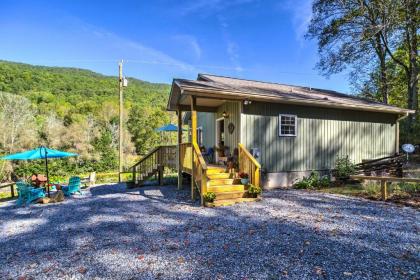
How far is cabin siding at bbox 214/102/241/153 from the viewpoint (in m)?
8.80

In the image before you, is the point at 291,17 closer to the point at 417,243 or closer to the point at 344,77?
the point at 344,77

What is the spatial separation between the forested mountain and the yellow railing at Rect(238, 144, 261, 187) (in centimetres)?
1890

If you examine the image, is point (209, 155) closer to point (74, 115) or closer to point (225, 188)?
point (225, 188)

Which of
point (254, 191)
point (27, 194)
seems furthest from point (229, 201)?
point (27, 194)

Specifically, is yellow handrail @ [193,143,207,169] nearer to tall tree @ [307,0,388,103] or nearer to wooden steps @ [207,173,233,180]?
wooden steps @ [207,173,233,180]

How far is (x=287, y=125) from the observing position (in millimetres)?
9438

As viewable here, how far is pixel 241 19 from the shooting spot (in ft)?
62.8

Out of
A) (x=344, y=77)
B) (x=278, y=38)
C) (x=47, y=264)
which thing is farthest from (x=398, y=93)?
(x=47, y=264)

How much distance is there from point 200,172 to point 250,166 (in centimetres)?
159

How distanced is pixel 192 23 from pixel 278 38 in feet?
23.6

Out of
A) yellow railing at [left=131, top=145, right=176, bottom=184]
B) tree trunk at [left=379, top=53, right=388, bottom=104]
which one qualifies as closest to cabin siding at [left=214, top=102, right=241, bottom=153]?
yellow railing at [left=131, top=145, right=176, bottom=184]

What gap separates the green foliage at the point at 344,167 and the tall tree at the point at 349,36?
10.2 m

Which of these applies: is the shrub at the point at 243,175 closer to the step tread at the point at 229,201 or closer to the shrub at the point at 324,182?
the step tread at the point at 229,201

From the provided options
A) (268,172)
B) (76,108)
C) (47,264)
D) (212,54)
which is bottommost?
(47,264)
